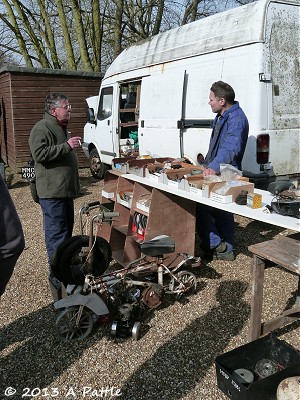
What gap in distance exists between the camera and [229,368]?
262cm

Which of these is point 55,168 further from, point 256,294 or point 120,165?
point 256,294

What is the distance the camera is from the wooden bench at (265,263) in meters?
2.69

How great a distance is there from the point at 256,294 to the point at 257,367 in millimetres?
Answer: 505

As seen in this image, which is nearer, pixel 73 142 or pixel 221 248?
pixel 73 142

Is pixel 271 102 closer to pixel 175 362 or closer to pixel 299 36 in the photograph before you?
pixel 299 36

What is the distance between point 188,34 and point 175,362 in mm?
5096

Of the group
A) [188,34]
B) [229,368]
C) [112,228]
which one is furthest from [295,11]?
[229,368]

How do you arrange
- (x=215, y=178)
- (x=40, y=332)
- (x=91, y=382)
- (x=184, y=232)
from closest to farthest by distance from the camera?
(x=91, y=382), (x=40, y=332), (x=215, y=178), (x=184, y=232)

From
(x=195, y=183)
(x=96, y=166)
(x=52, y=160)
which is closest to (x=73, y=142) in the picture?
(x=52, y=160)

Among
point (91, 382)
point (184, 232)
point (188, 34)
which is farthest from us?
point (188, 34)

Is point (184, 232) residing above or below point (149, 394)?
above

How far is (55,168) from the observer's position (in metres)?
3.69

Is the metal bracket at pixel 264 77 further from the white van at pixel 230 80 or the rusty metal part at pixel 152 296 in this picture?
the rusty metal part at pixel 152 296

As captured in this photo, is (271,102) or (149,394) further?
(271,102)
